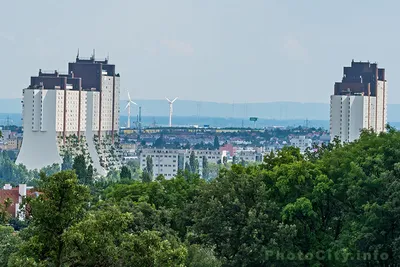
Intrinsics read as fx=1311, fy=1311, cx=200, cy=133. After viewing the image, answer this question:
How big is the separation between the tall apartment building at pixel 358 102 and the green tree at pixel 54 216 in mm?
130503

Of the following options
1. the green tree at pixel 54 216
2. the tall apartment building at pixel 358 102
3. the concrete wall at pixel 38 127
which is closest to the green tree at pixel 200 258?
the green tree at pixel 54 216

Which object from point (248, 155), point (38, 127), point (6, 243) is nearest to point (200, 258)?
point (6, 243)

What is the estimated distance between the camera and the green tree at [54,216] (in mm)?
22000

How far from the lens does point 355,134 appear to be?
158125 millimetres

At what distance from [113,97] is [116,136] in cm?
509

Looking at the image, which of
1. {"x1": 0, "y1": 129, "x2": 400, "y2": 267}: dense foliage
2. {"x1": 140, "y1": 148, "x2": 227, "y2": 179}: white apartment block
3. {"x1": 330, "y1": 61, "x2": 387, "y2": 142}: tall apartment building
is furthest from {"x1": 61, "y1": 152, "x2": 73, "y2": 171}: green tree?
{"x1": 0, "y1": 129, "x2": 400, "y2": 267}: dense foliage

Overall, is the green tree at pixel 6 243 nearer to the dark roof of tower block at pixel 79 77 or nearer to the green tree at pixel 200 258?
the green tree at pixel 200 258

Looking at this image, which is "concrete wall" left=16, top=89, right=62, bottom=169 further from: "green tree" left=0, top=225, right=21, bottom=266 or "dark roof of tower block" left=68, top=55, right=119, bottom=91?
"green tree" left=0, top=225, right=21, bottom=266

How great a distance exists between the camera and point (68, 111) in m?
158

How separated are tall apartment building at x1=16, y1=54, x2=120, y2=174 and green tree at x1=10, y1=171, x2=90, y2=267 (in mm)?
121808

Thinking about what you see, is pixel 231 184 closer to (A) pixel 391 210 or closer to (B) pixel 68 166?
(A) pixel 391 210

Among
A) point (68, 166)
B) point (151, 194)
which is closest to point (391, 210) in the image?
point (151, 194)

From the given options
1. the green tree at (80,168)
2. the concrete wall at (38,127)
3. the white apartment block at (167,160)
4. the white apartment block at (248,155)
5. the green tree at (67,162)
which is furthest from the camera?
the white apartment block at (248,155)

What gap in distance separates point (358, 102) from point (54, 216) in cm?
14055
